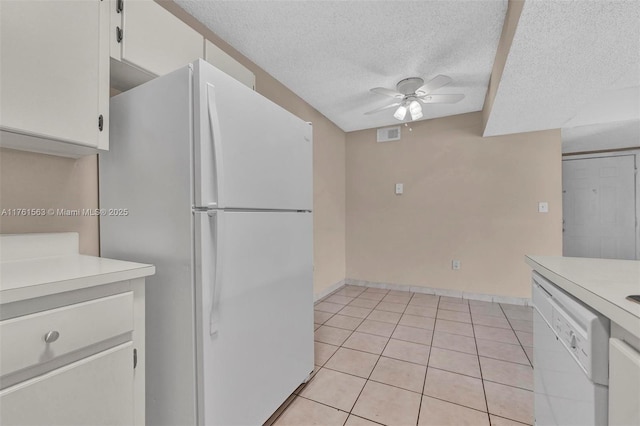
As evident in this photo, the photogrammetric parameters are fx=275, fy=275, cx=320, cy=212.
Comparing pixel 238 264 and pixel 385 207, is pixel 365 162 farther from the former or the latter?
pixel 238 264

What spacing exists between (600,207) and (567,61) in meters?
3.98

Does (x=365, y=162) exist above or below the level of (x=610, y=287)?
above

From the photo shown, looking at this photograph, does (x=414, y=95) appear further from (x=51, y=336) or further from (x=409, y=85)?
(x=51, y=336)

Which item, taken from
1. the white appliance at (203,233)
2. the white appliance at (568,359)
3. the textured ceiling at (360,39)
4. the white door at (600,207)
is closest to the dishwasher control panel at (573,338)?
the white appliance at (568,359)

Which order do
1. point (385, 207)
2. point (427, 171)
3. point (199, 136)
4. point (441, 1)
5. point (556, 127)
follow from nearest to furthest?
point (199, 136), point (441, 1), point (556, 127), point (427, 171), point (385, 207)

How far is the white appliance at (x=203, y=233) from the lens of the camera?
3.44ft

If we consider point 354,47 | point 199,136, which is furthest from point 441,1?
point 199,136

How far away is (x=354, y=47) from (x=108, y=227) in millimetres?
2064

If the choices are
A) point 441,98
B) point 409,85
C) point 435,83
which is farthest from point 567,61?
point 409,85

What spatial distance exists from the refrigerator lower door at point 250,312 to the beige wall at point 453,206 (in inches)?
99.5

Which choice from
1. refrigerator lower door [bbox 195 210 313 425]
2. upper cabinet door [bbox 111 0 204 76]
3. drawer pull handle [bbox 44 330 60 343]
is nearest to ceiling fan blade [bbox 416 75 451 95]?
refrigerator lower door [bbox 195 210 313 425]

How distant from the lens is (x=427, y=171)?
3.80 m

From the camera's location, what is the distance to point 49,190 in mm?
1252

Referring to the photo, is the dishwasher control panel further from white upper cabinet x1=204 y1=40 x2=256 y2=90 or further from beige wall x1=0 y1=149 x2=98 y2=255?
white upper cabinet x1=204 y1=40 x2=256 y2=90
